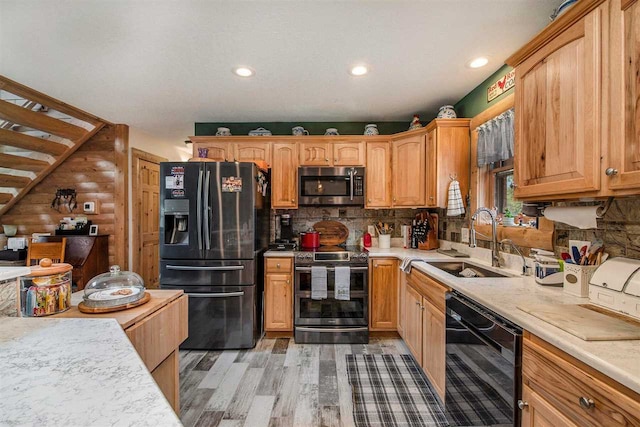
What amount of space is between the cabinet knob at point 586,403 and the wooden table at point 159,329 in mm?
1575

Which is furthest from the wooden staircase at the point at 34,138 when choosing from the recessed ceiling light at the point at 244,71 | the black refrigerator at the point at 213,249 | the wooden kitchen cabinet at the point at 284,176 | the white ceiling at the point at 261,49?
the wooden kitchen cabinet at the point at 284,176

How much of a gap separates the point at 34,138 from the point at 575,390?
520cm

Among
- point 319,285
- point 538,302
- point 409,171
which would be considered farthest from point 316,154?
point 538,302

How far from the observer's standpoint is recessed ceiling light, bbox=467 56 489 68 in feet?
7.14

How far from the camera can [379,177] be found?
326 centimetres

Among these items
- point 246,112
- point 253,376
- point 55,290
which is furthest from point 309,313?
point 246,112

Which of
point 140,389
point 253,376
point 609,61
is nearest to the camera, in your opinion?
point 140,389

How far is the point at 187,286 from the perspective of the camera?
2768 millimetres

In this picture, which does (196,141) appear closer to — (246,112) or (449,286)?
(246,112)

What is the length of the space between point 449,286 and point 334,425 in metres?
1.12

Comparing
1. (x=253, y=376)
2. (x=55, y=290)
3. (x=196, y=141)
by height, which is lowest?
(x=253, y=376)

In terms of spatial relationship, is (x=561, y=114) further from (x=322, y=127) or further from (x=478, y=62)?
(x=322, y=127)

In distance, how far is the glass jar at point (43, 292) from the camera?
1.15 meters

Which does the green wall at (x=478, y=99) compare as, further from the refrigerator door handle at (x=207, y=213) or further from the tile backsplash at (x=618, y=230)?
the refrigerator door handle at (x=207, y=213)
